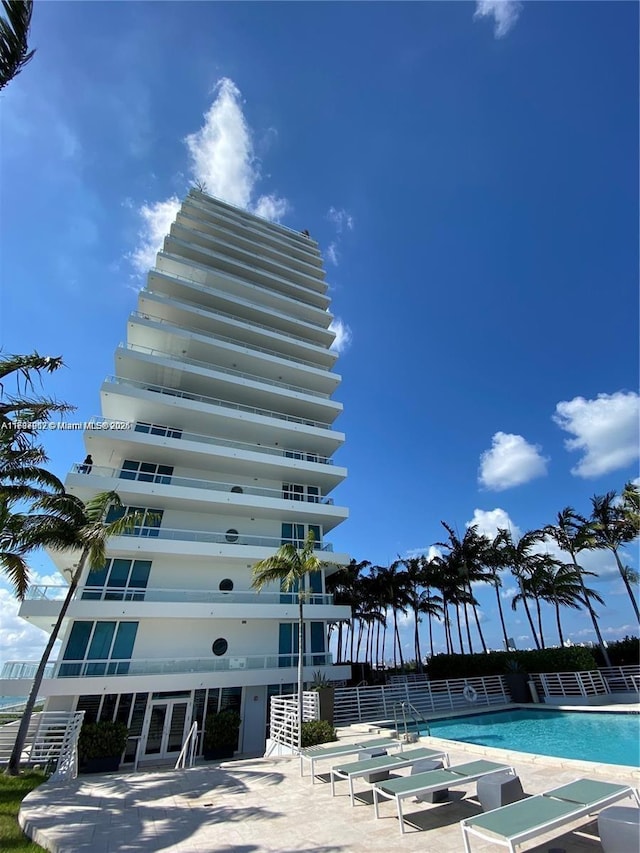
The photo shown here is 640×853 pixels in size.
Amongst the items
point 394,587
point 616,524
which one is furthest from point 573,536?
point 394,587

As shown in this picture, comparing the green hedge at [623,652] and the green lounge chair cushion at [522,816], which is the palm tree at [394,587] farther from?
the green lounge chair cushion at [522,816]

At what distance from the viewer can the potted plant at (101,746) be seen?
13.6m

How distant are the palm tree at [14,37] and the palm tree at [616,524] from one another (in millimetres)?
30085

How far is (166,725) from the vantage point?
15922 mm

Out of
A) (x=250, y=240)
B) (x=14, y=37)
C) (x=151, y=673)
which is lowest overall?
(x=151, y=673)

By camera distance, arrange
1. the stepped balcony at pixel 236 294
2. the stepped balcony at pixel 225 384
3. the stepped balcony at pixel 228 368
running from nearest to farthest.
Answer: the stepped balcony at pixel 225 384
the stepped balcony at pixel 228 368
the stepped balcony at pixel 236 294

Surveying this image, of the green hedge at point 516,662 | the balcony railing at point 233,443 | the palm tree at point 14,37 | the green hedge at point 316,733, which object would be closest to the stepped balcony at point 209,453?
the balcony railing at point 233,443

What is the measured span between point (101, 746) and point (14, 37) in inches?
739

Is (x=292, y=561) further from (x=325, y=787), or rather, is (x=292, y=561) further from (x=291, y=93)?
(x=291, y=93)

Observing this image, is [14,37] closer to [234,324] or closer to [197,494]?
[197,494]

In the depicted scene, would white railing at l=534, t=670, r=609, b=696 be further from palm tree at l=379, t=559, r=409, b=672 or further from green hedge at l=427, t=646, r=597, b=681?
palm tree at l=379, t=559, r=409, b=672

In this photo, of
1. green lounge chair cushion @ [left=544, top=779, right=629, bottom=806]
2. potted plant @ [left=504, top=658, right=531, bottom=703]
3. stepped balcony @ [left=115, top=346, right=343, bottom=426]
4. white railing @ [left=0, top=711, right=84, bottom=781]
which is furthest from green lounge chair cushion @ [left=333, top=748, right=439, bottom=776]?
stepped balcony @ [left=115, top=346, right=343, bottom=426]

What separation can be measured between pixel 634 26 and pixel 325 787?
17847 mm

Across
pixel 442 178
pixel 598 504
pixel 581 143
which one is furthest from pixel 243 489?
pixel 598 504
